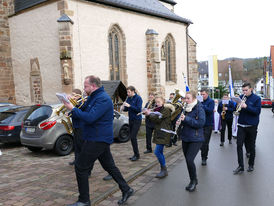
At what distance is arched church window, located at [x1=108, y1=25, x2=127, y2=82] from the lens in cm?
1758

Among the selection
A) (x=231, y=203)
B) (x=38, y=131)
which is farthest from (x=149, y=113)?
(x=38, y=131)

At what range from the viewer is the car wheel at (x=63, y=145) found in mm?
7633

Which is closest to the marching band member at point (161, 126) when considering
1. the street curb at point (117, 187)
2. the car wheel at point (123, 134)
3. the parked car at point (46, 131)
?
A: the street curb at point (117, 187)

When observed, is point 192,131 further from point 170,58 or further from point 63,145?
point 170,58

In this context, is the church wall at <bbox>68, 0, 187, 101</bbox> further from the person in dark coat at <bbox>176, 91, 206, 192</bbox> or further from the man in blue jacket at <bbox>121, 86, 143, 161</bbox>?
the person in dark coat at <bbox>176, 91, 206, 192</bbox>

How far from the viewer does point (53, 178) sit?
5.61 meters

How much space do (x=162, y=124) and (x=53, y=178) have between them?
2.50 m

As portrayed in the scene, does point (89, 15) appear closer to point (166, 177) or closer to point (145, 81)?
point (145, 81)

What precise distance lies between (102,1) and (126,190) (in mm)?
13856

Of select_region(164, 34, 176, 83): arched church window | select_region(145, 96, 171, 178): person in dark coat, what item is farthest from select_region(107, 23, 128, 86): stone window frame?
select_region(145, 96, 171, 178): person in dark coat

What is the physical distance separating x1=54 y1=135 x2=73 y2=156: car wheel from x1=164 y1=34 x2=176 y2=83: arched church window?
15.7 meters

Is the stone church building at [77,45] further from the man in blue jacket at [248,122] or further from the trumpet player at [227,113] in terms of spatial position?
the man in blue jacket at [248,122]

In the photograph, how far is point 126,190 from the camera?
4281 millimetres

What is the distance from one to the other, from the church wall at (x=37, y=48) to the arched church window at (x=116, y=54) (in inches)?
148
